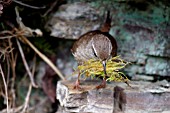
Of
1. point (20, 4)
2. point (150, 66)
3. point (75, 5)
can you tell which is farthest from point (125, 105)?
point (20, 4)

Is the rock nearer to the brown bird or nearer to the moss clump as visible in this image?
the brown bird

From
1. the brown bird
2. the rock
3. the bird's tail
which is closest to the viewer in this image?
the brown bird

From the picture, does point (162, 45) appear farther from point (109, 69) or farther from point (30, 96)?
point (30, 96)

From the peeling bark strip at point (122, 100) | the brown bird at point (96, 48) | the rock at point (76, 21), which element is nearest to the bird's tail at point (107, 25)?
the brown bird at point (96, 48)

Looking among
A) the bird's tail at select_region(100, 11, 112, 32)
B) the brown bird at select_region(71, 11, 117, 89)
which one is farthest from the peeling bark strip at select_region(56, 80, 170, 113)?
the bird's tail at select_region(100, 11, 112, 32)

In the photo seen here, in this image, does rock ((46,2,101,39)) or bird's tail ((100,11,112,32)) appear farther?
rock ((46,2,101,39))

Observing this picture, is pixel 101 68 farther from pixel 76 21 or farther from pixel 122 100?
pixel 76 21

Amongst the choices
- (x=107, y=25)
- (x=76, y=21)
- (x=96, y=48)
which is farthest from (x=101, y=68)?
(x=76, y=21)

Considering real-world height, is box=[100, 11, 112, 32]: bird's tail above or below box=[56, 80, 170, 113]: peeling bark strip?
above
